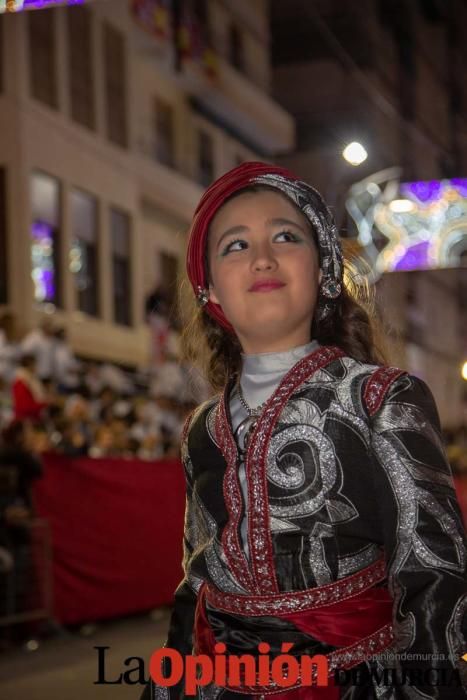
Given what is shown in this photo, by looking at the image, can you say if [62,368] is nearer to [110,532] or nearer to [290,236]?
[110,532]

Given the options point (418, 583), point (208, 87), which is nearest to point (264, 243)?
point (418, 583)

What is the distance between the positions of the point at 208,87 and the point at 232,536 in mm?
22611

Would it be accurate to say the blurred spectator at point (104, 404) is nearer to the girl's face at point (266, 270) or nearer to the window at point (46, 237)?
the window at point (46, 237)

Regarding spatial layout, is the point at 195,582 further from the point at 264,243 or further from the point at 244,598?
the point at 264,243

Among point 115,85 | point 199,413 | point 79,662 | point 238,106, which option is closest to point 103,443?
point 79,662

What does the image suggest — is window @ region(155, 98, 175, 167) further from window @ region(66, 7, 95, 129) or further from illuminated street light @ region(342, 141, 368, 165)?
illuminated street light @ region(342, 141, 368, 165)

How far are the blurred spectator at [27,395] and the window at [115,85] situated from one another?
9.63 meters

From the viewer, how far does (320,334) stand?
275 cm

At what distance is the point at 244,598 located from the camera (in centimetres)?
244

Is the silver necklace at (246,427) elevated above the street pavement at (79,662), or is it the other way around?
the silver necklace at (246,427)

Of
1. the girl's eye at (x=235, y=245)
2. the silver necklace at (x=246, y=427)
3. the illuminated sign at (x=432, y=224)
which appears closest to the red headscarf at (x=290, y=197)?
the girl's eye at (x=235, y=245)

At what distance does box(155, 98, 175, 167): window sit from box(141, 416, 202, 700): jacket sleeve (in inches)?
808

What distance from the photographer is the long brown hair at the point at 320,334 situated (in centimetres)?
277

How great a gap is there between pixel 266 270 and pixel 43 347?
1064cm
